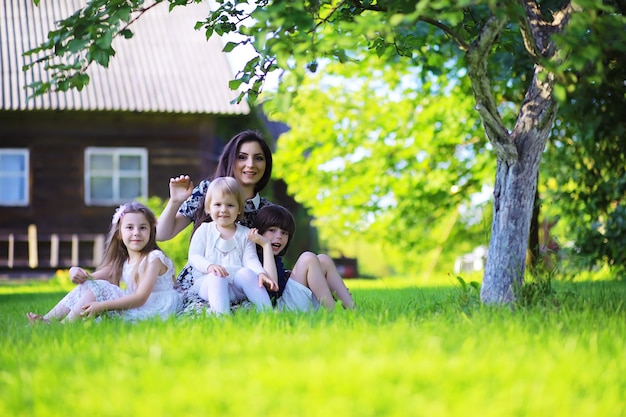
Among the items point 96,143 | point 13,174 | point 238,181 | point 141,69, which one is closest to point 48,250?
point 13,174

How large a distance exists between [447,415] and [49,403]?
1.39 metres

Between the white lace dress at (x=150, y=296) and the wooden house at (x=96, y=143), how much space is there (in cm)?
1137

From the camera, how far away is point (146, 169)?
1764 centimetres

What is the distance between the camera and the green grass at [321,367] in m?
2.95

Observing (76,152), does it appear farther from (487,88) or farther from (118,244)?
(487,88)

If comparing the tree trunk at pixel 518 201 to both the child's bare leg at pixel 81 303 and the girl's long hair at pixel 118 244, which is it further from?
the child's bare leg at pixel 81 303

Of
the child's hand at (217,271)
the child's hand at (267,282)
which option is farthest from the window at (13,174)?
the child's hand at (267,282)

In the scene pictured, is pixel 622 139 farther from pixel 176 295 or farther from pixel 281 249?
pixel 176 295

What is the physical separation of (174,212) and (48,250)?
11.8 metres

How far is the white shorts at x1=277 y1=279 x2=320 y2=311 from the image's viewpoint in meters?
5.60

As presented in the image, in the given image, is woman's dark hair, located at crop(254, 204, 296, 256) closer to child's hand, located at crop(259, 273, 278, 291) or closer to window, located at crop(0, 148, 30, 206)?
child's hand, located at crop(259, 273, 278, 291)

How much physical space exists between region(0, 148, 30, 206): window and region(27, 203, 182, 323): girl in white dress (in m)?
12.3

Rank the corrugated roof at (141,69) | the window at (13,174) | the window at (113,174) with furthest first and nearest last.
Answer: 1. the window at (113,174)
2. the window at (13,174)
3. the corrugated roof at (141,69)

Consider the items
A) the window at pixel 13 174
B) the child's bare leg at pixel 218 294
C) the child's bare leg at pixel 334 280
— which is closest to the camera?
the child's bare leg at pixel 218 294
